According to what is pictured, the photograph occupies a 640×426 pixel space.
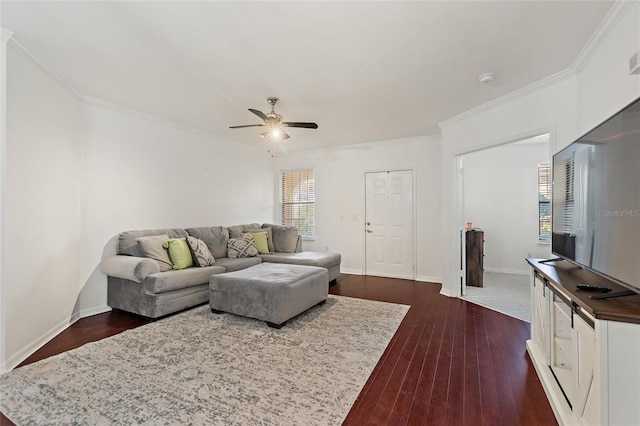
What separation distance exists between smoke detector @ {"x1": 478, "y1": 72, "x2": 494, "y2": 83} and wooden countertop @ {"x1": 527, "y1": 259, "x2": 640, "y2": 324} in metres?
1.80

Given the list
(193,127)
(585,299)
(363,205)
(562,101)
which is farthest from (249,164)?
(585,299)

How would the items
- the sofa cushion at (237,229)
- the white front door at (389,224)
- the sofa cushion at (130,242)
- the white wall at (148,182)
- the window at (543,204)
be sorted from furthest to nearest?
the window at (543,204) → the white front door at (389,224) → the sofa cushion at (237,229) → the sofa cushion at (130,242) → the white wall at (148,182)

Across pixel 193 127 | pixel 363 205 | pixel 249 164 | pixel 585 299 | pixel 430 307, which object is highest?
pixel 193 127

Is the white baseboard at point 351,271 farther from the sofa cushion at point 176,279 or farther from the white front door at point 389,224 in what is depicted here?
the sofa cushion at point 176,279

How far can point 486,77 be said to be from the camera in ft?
9.36

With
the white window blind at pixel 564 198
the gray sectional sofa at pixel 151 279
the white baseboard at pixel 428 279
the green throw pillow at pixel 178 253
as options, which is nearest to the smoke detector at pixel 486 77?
the white window blind at pixel 564 198

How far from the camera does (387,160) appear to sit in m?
5.57

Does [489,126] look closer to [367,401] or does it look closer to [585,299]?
[585,299]

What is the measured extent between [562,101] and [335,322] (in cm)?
316

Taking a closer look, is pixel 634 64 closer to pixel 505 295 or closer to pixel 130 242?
pixel 505 295

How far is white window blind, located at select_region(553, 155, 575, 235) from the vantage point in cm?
205

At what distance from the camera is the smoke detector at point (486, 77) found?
9.28 ft

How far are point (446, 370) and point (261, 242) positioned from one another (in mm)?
3712

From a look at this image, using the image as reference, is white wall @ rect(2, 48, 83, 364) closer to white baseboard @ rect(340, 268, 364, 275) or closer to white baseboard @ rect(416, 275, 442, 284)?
white baseboard @ rect(340, 268, 364, 275)
